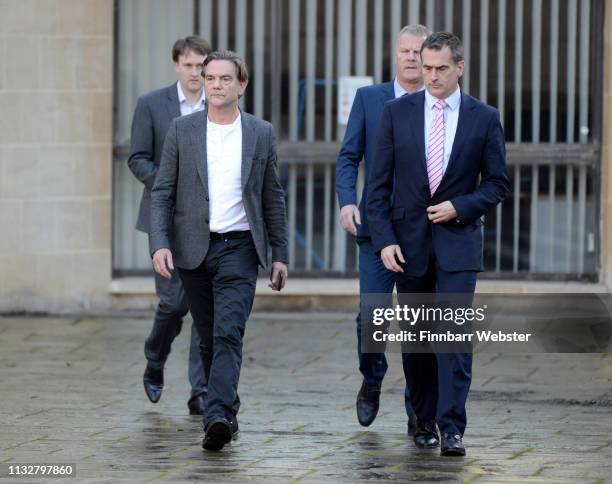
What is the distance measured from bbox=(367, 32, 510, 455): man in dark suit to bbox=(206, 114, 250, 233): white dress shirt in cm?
62

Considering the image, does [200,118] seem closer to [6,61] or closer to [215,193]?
[215,193]

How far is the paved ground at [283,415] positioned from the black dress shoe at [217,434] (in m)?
0.06

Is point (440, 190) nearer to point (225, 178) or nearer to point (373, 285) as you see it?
point (373, 285)

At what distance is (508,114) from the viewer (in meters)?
12.9

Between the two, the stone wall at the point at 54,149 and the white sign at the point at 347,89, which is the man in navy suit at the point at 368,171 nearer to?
the white sign at the point at 347,89

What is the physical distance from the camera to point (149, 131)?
8.67 metres

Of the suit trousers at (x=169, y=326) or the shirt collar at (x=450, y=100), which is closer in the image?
the shirt collar at (x=450, y=100)

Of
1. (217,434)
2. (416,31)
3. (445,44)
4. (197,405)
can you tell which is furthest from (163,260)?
(416,31)

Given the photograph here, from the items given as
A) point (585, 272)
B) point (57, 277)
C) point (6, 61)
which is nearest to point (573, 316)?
point (585, 272)

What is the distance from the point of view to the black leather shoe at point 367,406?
785 cm

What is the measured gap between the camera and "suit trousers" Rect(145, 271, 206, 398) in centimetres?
855

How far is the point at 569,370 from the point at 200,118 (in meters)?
3.78

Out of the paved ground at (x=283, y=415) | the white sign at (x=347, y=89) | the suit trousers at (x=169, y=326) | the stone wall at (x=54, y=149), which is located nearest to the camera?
the paved ground at (x=283, y=415)

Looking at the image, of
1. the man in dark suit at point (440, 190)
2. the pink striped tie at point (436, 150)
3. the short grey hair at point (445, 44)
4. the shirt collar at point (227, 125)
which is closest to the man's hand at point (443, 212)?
the man in dark suit at point (440, 190)
